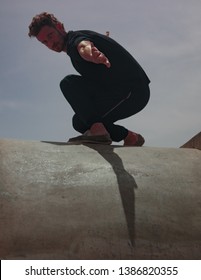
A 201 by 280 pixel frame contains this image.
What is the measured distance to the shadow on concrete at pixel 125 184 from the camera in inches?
108

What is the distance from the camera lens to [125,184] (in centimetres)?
292

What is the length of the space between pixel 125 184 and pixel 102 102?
1.12 metres

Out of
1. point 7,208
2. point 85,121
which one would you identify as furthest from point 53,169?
point 85,121

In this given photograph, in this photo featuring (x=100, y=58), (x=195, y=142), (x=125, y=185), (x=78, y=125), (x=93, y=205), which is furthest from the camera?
(x=195, y=142)

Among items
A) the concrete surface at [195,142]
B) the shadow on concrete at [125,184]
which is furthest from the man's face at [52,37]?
the concrete surface at [195,142]

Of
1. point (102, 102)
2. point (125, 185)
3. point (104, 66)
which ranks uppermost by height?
point (104, 66)

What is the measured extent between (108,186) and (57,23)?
1698 mm

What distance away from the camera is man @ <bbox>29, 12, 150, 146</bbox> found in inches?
146

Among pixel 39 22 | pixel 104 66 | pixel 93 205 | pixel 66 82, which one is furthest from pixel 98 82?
pixel 93 205

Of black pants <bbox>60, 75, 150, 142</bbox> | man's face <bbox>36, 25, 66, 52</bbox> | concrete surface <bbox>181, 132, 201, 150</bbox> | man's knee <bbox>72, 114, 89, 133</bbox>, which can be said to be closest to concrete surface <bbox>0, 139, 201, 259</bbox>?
black pants <bbox>60, 75, 150, 142</bbox>

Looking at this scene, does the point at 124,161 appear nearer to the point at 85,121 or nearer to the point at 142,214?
the point at 142,214

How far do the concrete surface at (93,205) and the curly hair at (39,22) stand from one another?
44.7 inches

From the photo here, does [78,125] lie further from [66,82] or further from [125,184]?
[125,184]

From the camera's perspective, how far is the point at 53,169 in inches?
115
